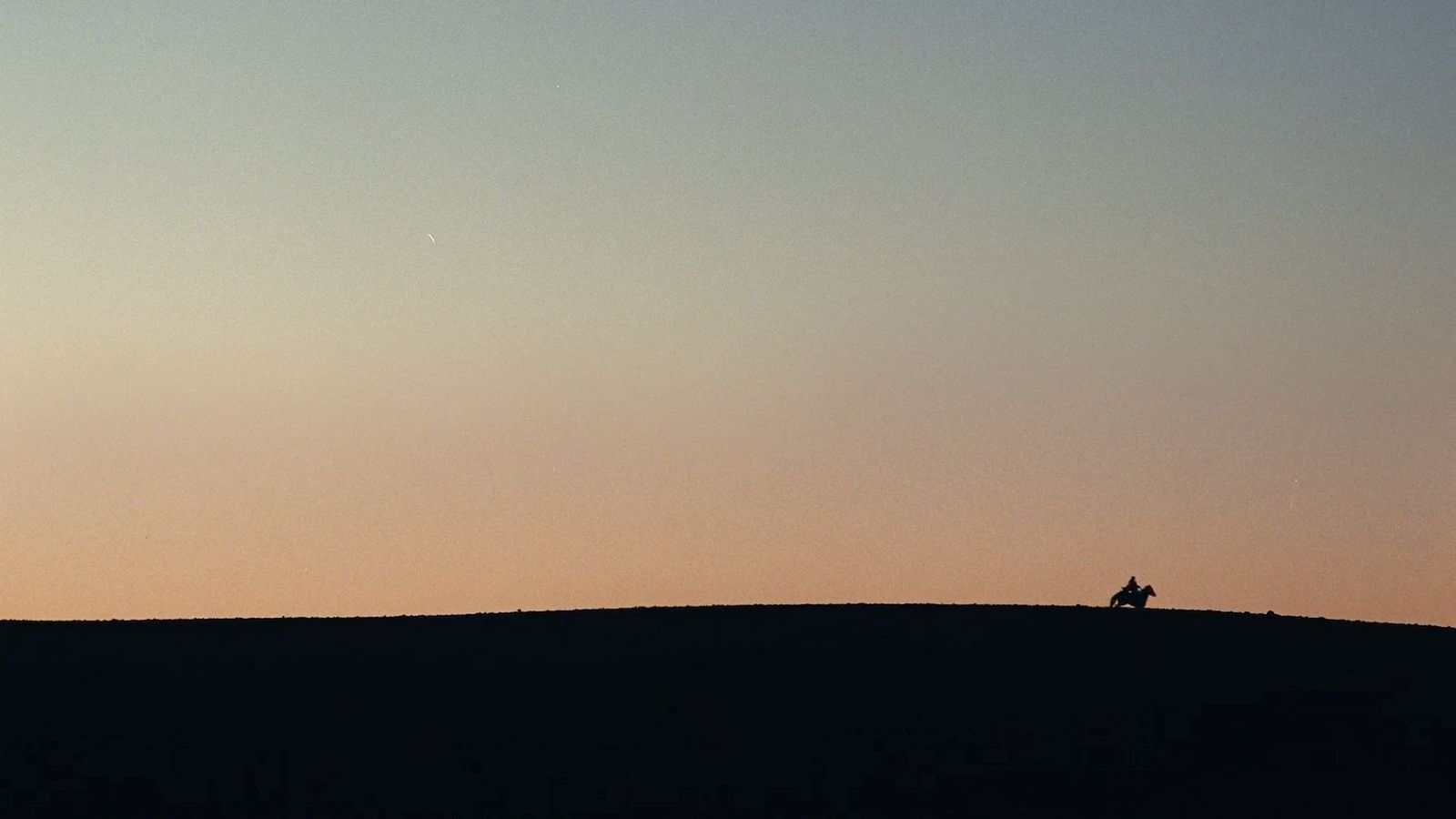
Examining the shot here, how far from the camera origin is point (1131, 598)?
47.1m

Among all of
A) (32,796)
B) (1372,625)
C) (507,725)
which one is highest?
(1372,625)

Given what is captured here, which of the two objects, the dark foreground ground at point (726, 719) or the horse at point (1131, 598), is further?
the horse at point (1131, 598)

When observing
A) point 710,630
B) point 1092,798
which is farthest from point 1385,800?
point 710,630

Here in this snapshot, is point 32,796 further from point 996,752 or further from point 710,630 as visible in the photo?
point 710,630

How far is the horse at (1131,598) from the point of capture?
4697cm

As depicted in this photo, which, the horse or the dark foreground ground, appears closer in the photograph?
the dark foreground ground

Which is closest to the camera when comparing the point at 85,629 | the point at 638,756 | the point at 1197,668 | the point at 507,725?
the point at 638,756

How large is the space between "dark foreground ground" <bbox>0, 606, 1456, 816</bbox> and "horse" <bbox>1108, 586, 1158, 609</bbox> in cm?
488

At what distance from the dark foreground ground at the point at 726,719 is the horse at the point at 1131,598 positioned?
488cm

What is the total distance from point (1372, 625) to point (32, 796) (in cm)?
2916

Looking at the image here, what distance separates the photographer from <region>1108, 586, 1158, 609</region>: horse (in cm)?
4697

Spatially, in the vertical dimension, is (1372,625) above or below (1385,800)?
above

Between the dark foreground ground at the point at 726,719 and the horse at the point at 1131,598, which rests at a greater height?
the horse at the point at 1131,598

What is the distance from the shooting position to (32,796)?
26219 millimetres
